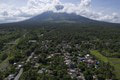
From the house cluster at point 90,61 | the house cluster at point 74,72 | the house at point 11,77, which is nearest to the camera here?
the house cluster at point 74,72

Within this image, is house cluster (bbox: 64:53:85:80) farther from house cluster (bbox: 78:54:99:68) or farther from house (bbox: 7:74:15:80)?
house (bbox: 7:74:15:80)

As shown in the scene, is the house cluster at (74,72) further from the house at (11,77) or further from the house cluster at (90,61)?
the house at (11,77)

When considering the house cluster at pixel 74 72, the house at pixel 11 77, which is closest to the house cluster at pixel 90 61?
the house cluster at pixel 74 72

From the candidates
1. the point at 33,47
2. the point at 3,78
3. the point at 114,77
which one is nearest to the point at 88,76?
the point at 114,77

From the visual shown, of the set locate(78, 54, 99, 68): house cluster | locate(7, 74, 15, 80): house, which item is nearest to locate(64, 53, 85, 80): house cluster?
locate(78, 54, 99, 68): house cluster

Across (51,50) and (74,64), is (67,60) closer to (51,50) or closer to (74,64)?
(74,64)

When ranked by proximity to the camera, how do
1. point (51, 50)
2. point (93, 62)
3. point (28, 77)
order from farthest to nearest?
1. point (51, 50)
2. point (93, 62)
3. point (28, 77)

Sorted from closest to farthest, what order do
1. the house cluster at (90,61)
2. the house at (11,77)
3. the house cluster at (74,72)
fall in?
the house cluster at (74,72) < the house at (11,77) < the house cluster at (90,61)

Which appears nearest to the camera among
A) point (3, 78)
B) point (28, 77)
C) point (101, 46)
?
point (28, 77)

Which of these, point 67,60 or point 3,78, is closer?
point 3,78

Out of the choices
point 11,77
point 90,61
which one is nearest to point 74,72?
point 90,61

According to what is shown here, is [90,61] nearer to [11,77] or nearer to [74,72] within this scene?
[74,72]
